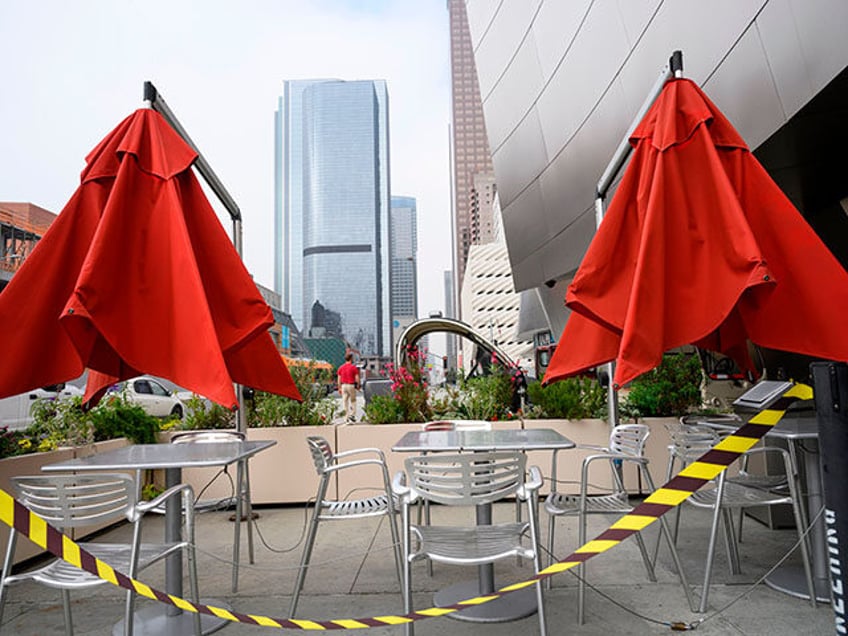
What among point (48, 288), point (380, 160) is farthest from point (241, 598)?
point (380, 160)

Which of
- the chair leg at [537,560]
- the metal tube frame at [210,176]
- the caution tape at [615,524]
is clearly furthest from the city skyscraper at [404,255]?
the caution tape at [615,524]

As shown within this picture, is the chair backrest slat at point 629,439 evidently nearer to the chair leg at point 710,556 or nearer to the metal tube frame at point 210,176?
the chair leg at point 710,556

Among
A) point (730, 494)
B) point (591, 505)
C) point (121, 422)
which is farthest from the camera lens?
point (121, 422)

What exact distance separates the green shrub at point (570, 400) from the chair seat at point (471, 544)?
368cm

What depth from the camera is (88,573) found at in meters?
3.02

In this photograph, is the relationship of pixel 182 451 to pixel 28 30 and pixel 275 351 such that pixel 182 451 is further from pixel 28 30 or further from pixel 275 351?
pixel 28 30

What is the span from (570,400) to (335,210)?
4640 inches

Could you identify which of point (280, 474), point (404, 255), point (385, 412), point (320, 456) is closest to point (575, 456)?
point (385, 412)

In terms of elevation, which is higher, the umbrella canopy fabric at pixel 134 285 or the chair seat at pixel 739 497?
the umbrella canopy fabric at pixel 134 285

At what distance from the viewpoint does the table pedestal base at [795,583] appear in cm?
374

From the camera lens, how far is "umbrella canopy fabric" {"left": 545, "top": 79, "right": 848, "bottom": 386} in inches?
110

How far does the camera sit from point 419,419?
7.25 metres

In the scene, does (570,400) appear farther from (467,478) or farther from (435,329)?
(435,329)

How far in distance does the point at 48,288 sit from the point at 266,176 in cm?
13995
